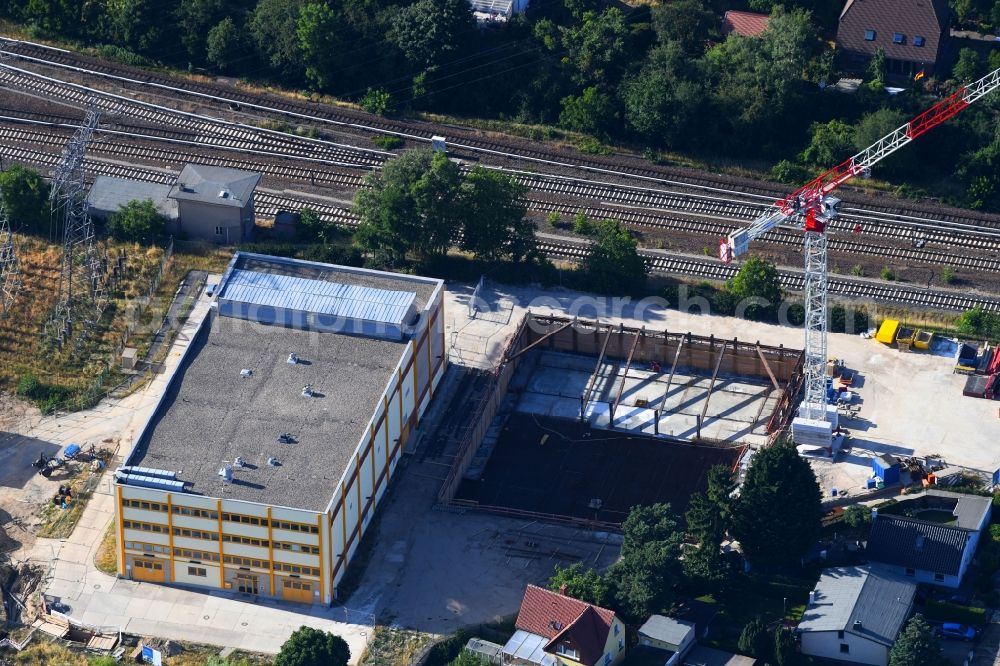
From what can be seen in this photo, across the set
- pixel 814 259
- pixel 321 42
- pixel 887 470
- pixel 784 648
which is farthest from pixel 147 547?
pixel 321 42

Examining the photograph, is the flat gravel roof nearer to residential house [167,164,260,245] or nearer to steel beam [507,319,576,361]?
steel beam [507,319,576,361]

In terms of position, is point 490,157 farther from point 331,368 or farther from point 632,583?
point 632,583

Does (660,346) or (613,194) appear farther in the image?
(613,194)

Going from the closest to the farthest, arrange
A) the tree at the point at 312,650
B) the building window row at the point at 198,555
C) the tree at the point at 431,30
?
the tree at the point at 312,650 → the building window row at the point at 198,555 → the tree at the point at 431,30

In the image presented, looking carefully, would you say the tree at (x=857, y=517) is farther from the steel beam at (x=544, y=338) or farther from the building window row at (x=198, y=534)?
the building window row at (x=198, y=534)

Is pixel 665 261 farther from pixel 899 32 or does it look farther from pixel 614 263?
pixel 899 32

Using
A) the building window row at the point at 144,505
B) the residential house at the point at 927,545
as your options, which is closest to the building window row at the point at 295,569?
the building window row at the point at 144,505
